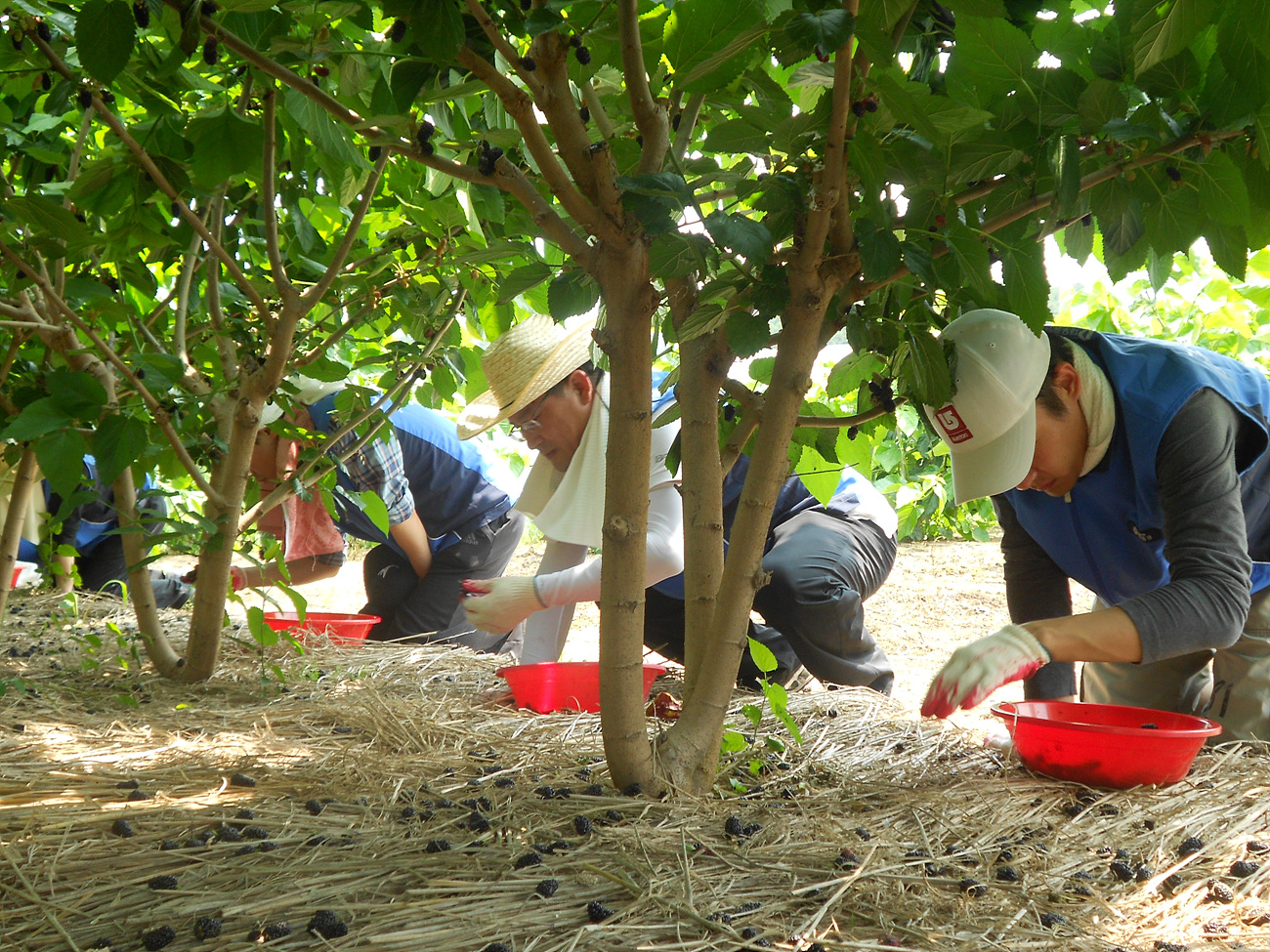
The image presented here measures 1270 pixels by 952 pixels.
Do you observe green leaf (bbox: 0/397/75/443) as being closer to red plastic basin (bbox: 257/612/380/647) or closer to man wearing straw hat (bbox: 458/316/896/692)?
man wearing straw hat (bbox: 458/316/896/692)

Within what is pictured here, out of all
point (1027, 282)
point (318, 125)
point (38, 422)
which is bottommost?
point (38, 422)

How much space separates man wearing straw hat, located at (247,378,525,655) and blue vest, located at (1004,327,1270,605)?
73.8 inches

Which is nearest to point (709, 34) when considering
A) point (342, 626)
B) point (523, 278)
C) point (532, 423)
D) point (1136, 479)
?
point (523, 278)

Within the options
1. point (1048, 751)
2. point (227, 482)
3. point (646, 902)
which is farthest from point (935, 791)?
point (227, 482)

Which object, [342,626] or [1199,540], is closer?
[1199,540]

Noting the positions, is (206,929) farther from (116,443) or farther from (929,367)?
(929,367)

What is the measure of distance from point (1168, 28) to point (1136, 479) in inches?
43.7

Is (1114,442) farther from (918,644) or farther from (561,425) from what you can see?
(918,644)

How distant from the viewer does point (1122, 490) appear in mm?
1797

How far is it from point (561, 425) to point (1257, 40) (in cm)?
185

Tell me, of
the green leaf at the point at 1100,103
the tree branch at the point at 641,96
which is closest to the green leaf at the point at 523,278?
the tree branch at the point at 641,96

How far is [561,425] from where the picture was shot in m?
2.44

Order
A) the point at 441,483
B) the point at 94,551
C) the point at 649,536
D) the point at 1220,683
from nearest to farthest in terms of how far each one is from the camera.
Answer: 1. the point at 1220,683
2. the point at 649,536
3. the point at 441,483
4. the point at 94,551

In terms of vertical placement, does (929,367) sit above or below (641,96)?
below
